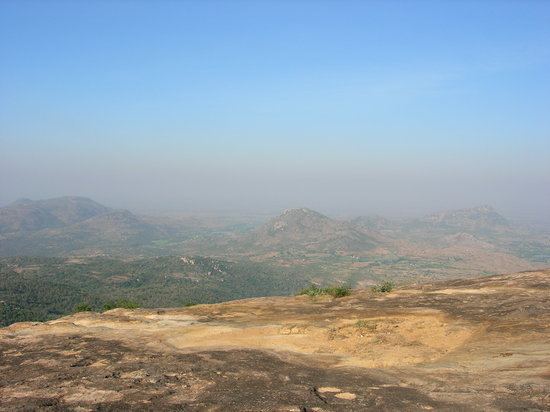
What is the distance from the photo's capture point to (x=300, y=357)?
54.1 ft

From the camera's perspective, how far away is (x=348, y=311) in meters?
24.3

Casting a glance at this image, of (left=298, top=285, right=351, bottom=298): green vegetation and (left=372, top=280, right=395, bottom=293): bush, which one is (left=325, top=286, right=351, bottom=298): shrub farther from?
(left=372, top=280, right=395, bottom=293): bush

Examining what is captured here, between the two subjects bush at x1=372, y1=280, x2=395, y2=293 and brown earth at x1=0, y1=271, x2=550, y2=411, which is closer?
brown earth at x1=0, y1=271, x2=550, y2=411

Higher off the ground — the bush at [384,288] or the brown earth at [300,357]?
the brown earth at [300,357]

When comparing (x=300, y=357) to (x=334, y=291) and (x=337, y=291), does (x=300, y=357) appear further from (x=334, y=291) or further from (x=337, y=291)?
(x=334, y=291)

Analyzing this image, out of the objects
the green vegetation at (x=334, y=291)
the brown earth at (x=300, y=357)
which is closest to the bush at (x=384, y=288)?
the green vegetation at (x=334, y=291)

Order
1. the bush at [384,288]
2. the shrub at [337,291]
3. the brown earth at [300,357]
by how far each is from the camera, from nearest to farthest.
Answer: the brown earth at [300,357] → the shrub at [337,291] → the bush at [384,288]

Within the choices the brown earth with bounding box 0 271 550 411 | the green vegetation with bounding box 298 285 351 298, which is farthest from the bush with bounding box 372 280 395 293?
the brown earth with bounding box 0 271 550 411

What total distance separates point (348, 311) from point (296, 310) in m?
3.40

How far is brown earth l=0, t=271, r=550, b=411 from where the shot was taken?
11.9 metres

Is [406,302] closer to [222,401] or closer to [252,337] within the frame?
[252,337]

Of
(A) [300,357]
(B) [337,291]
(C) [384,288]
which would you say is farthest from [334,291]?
(A) [300,357]

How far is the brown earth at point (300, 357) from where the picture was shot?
11898 millimetres

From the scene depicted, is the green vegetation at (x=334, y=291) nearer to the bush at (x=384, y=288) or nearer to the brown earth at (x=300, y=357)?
the bush at (x=384, y=288)
